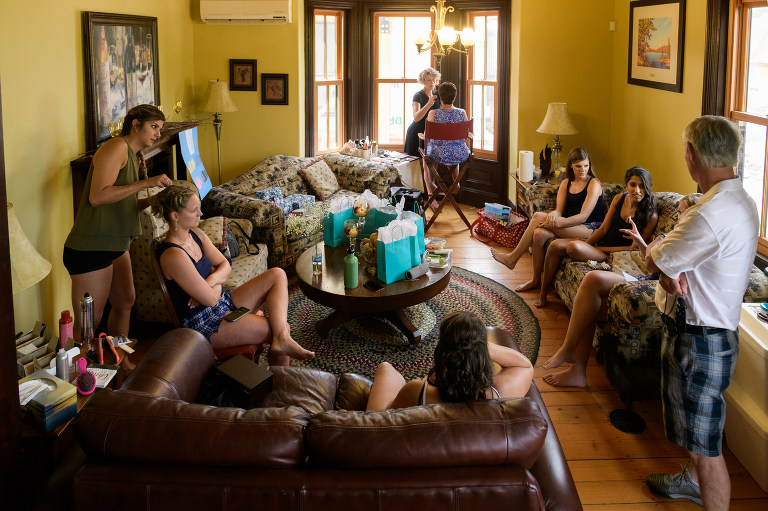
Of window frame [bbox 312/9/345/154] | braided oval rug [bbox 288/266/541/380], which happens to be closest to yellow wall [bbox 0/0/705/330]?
window frame [bbox 312/9/345/154]

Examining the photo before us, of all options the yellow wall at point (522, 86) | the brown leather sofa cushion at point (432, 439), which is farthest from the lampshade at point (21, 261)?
the yellow wall at point (522, 86)

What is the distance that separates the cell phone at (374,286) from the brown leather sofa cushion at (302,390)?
1.18m

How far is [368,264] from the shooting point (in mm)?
4789

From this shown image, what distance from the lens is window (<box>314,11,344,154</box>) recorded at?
27.1ft

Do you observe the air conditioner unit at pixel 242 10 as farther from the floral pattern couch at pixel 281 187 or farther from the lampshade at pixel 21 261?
the lampshade at pixel 21 261

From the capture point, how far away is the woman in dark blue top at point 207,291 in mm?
3688

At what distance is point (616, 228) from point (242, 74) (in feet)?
14.1

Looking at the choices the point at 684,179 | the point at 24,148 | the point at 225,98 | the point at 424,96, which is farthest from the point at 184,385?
the point at 424,96

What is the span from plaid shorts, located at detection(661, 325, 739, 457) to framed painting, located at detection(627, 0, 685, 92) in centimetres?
367

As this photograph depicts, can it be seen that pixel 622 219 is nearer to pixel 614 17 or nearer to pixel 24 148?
pixel 614 17

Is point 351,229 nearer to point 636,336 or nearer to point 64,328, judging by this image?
point 636,336

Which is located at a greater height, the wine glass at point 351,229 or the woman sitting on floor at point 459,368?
the wine glass at point 351,229

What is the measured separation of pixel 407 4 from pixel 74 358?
663cm

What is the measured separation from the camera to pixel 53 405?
8.48 ft
